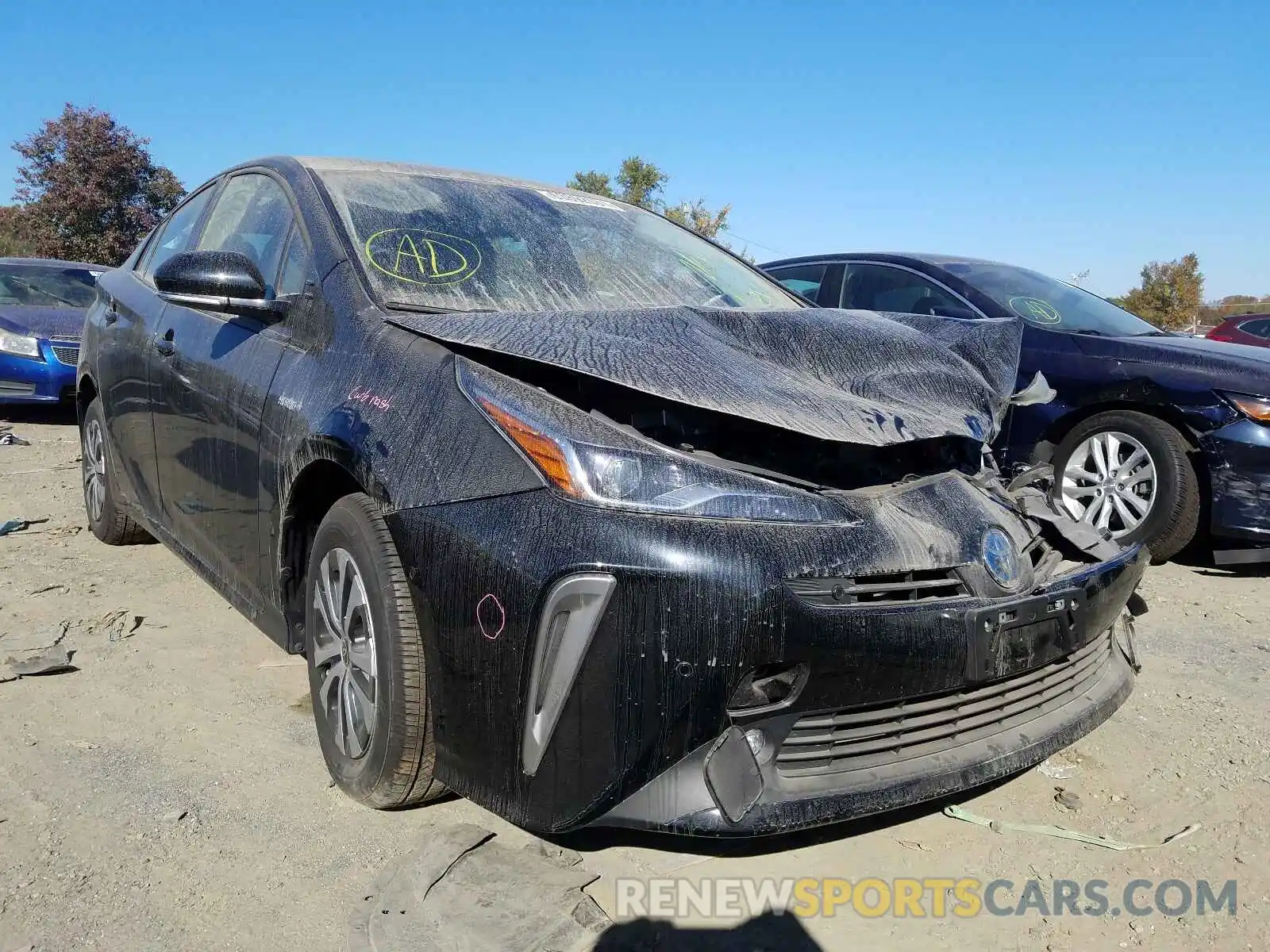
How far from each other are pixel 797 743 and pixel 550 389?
34.3 inches

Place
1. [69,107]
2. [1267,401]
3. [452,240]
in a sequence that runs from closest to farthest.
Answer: [452,240] → [1267,401] → [69,107]

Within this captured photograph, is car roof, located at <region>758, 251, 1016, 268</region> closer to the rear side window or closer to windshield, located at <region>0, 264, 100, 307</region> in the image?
windshield, located at <region>0, 264, 100, 307</region>

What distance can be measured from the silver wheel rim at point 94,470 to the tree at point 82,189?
63.4 ft

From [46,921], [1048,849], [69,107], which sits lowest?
[46,921]

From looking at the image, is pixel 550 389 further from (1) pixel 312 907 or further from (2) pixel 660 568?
(1) pixel 312 907

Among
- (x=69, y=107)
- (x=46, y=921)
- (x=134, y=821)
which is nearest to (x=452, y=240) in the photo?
(x=134, y=821)

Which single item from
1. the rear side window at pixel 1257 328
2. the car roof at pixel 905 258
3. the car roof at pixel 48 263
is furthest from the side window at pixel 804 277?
the rear side window at pixel 1257 328

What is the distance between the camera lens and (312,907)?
81.7 inches

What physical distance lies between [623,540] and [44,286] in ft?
32.3

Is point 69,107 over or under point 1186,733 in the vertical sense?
over

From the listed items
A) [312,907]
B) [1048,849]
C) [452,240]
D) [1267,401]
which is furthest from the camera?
[1267,401]

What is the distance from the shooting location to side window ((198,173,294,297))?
3.02m

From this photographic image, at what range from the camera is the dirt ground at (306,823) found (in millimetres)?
2045

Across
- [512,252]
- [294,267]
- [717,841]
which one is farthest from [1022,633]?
[294,267]
